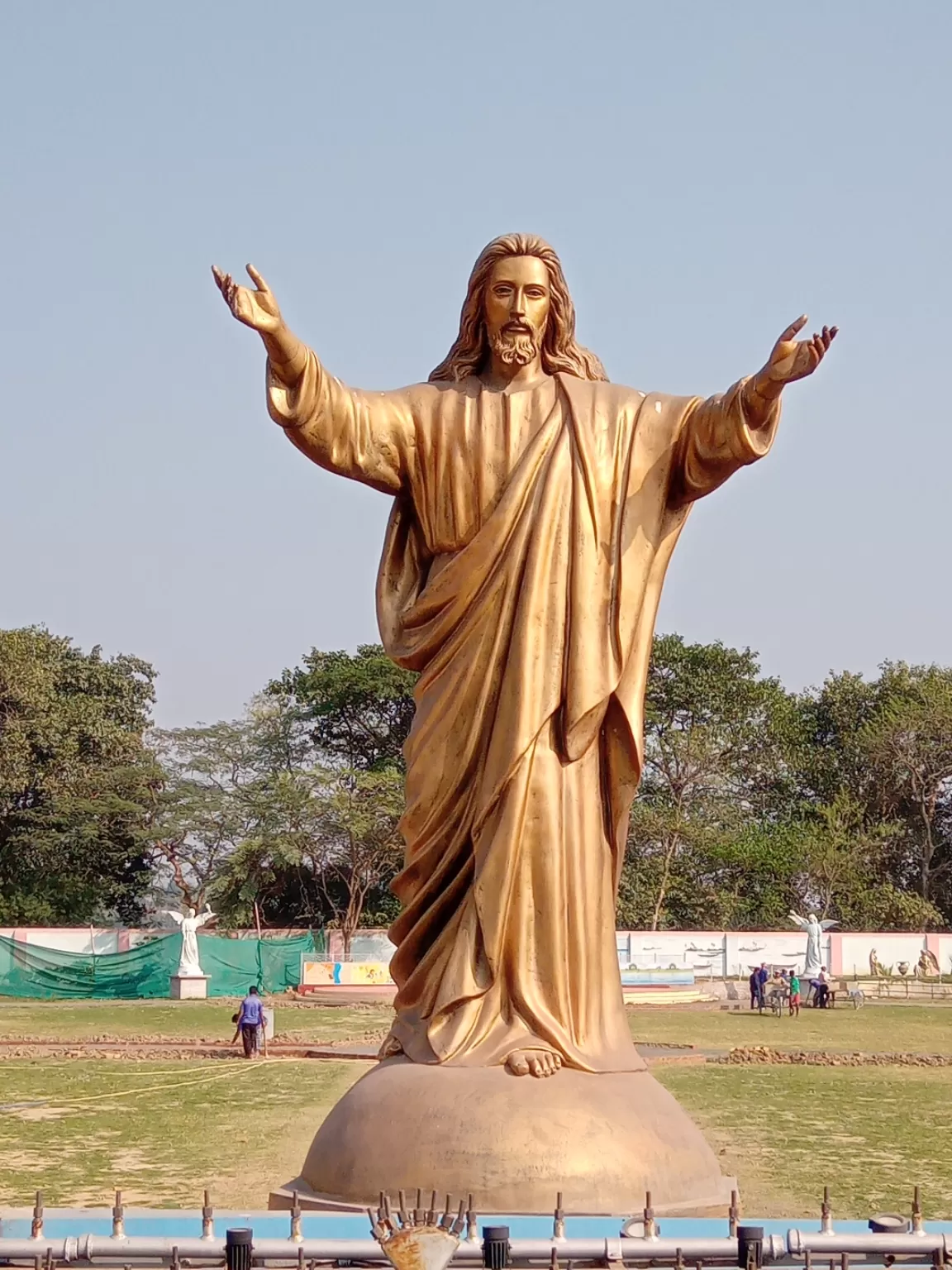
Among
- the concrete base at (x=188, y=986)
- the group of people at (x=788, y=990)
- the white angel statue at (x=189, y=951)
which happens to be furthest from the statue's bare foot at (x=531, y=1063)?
the concrete base at (x=188, y=986)

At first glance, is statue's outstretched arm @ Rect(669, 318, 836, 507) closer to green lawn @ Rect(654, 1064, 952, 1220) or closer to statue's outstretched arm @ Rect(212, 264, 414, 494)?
statue's outstretched arm @ Rect(212, 264, 414, 494)

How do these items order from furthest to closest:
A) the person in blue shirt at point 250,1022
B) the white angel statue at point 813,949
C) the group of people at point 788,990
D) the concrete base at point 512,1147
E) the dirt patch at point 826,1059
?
the white angel statue at point 813,949
the group of people at point 788,990
the person in blue shirt at point 250,1022
the dirt patch at point 826,1059
the concrete base at point 512,1147

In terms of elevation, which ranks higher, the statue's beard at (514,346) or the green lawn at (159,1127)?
the statue's beard at (514,346)

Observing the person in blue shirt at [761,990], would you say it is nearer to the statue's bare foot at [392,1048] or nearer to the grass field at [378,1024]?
the grass field at [378,1024]

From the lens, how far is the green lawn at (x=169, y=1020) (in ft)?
87.6

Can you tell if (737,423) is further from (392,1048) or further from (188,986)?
(188,986)

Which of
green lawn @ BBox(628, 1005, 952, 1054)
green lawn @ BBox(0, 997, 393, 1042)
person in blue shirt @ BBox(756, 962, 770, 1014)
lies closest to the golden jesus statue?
green lawn @ BBox(628, 1005, 952, 1054)

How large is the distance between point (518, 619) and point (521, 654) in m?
0.15

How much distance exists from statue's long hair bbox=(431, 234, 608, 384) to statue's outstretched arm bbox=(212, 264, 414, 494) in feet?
1.35

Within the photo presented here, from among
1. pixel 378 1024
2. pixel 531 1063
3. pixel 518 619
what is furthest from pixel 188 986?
pixel 531 1063

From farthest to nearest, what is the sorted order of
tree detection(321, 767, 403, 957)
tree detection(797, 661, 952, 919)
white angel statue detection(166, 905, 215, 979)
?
tree detection(797, 661, 952, 919) → tree detection(321, 767, 403, 957) → white angel statue detection(166, 905, 215, 979)

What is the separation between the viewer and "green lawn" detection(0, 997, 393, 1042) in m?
26.7

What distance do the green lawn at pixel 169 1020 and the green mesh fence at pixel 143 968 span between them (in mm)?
1279

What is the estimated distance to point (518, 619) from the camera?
7238 millimetres
